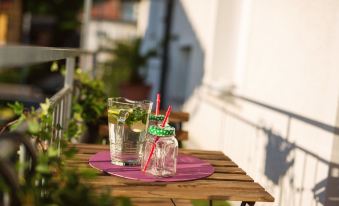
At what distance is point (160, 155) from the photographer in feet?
7.16

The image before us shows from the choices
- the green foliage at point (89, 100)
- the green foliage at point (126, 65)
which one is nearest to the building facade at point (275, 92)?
the green foliage at point (89, 100)

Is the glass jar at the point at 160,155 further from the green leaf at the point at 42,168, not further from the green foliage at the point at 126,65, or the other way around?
the green foliage at the point at 126,65

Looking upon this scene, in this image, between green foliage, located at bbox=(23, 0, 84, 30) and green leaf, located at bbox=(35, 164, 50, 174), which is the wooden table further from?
green foliage, located at bbox=(23, 0, 84, 30)

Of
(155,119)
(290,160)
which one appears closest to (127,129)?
(155,119)

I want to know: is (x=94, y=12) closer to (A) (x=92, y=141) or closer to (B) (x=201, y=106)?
(B) (x=201, y=106)

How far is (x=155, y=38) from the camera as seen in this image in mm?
12328

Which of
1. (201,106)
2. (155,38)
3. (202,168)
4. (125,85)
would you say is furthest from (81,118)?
(155,38)

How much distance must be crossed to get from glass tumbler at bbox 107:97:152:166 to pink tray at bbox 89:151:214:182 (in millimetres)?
50

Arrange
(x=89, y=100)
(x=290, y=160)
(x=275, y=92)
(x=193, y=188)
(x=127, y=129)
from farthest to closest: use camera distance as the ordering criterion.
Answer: (x=89, y=100)
(x=275, y=92)
(x=290, y=160)
(x=127, y=129)
(x=193, y=188)

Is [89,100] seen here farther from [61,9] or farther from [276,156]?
[61,9]

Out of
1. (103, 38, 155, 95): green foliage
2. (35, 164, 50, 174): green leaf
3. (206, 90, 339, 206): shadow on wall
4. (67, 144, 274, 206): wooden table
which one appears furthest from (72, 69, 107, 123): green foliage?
(103, 38, 155, 95): green foliage

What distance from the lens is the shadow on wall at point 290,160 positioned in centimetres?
276

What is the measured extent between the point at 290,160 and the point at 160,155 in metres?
1.40

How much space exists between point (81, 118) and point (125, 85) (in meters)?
6.93
